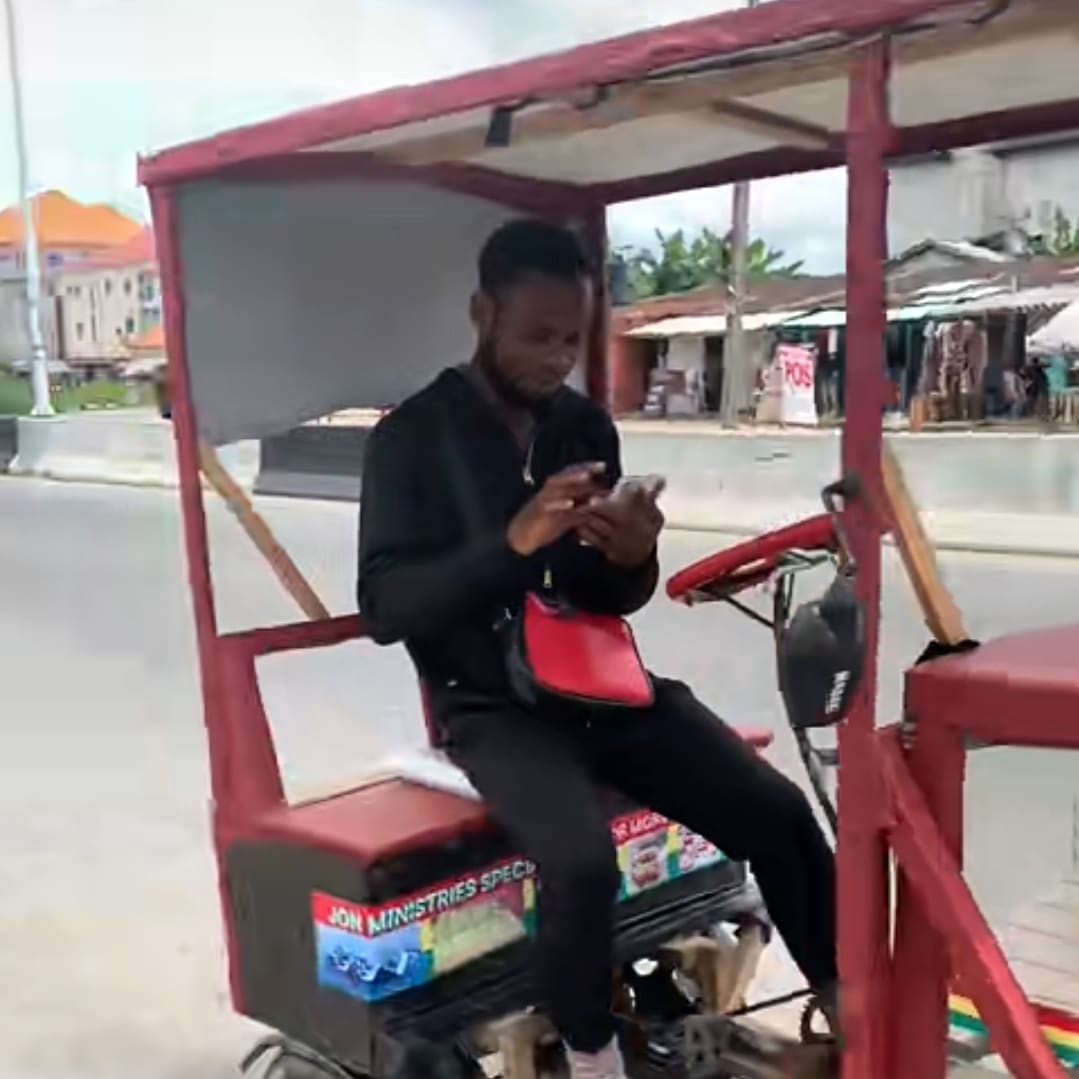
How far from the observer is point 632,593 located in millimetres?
2885

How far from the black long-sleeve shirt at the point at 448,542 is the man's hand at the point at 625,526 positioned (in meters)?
0.06

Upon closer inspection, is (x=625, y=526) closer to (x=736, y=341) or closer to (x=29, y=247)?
(x=736, y=341)

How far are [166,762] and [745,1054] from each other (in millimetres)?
3759

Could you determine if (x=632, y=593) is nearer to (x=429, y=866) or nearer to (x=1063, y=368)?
(x=429, y=866)

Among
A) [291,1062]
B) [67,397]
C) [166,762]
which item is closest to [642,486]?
[291,1062]

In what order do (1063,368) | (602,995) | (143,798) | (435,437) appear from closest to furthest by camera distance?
(602,995)
(435,437)
(143,798)
(1063,368)

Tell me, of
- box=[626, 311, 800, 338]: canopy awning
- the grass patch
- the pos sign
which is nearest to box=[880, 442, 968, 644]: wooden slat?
the pos sign

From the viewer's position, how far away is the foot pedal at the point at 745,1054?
2719 mm

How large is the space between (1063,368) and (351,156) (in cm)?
1327

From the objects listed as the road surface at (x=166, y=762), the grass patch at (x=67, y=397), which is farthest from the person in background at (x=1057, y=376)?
the grass patch at (x=67, y=397)

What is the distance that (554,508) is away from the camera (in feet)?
7.88

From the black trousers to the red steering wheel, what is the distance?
0.40m

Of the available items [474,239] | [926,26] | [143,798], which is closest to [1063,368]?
[143,798]

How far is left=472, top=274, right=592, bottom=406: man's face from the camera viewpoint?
2.80 meters
